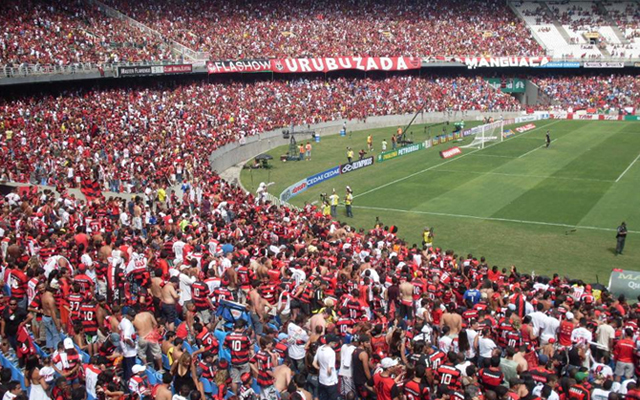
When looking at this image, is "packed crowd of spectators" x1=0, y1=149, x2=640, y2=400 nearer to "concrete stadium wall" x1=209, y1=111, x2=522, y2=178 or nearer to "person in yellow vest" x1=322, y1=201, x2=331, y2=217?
"person in yellow vest" x1=322, y1=201, x2=331, y2=217

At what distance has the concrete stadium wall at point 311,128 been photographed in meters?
43.4

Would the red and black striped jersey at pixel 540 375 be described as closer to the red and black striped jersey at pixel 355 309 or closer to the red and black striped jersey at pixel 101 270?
the red and black striped jersey at pixel 355 309

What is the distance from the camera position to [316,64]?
211 feet

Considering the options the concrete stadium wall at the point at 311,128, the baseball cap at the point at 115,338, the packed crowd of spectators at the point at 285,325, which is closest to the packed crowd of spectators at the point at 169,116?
the concrete stadium wall at the point at 311,128

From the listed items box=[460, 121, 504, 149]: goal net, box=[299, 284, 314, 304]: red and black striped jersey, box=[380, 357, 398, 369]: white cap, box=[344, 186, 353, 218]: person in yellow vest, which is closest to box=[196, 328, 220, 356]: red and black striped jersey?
box=[380, 357, 398, 369]: white cap

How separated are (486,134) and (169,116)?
2655 cm

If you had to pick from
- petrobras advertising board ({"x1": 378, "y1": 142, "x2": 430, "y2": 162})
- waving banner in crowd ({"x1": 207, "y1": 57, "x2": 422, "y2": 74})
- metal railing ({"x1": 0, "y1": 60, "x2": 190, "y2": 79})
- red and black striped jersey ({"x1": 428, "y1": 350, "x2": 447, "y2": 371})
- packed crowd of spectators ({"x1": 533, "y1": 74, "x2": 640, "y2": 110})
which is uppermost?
waving banner in crowd ({"x1": 207, "y1": 57, "x2": 422, "y2": 74})

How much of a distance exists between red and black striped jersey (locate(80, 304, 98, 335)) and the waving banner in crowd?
46162 millimetres

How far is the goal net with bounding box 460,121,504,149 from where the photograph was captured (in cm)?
5116

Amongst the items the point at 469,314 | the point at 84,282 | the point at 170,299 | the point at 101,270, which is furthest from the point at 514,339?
the point at 101,270

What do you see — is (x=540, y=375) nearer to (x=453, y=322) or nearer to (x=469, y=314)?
(x=453, y=322)

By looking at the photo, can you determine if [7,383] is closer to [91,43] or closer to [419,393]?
[419,393]

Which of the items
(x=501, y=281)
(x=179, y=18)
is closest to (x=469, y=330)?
(x=501, y=281)

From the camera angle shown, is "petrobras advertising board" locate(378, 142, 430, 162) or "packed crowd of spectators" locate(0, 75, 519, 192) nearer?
"packed crowd of spectators" locate(0, 75, 519, 192)
